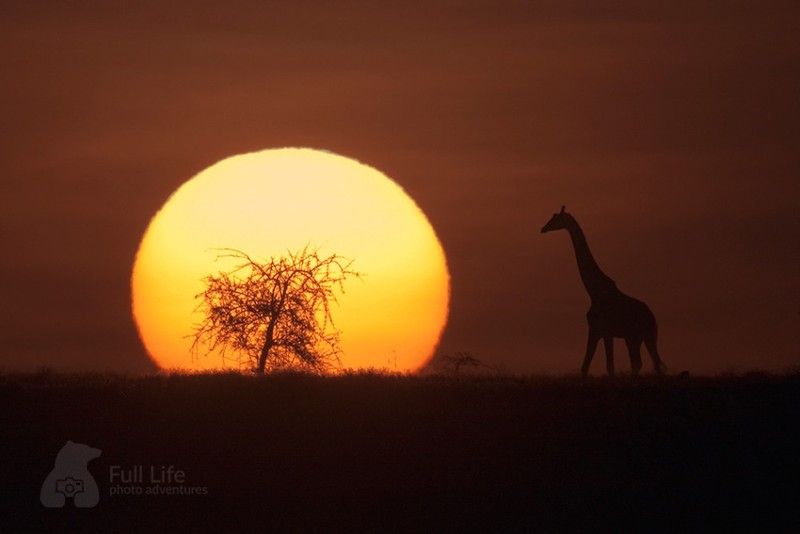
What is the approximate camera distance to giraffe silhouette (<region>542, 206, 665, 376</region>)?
35000 millimetres

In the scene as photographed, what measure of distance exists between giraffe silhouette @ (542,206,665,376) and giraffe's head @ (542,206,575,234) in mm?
1330

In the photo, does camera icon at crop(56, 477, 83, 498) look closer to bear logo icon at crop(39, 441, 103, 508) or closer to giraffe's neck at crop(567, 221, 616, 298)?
bear logo icon at crop(39, 441, 103, 508)

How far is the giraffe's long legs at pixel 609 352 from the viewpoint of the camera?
3506 centimetres

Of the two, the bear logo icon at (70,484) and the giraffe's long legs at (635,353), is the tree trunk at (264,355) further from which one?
the bear logo icon at (70,484)

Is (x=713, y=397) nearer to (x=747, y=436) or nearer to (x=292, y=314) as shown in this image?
(x=747, y=436)

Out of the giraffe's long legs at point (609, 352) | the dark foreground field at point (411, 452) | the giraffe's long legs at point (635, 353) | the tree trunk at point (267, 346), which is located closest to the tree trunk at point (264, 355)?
the tree trunk at point (267, 346)

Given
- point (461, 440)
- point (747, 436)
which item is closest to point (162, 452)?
point (461, 440)

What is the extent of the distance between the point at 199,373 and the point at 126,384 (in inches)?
85.6

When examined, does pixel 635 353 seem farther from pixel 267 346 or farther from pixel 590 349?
pixel 267 346

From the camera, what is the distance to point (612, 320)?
35.1m

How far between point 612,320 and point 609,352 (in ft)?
2.84

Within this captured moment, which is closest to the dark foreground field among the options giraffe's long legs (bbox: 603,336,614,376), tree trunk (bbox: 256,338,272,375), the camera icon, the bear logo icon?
the bear logo icon

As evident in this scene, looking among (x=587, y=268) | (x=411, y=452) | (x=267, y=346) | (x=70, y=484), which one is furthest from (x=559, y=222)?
(x=70, y=484)

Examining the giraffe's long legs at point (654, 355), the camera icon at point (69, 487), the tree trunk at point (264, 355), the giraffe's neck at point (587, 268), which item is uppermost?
the giraffe's neck at point (587, 268)
